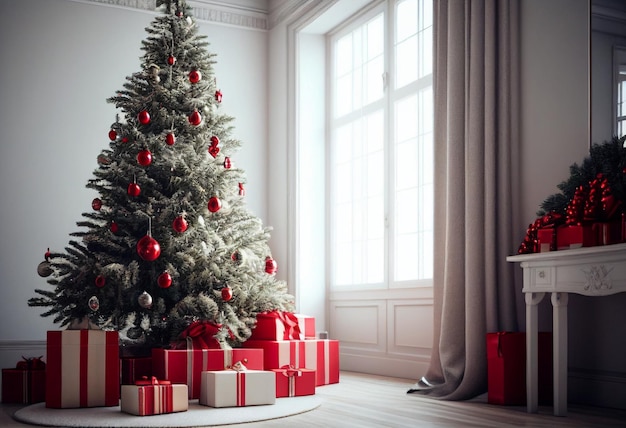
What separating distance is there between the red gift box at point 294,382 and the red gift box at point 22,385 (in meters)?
1.27

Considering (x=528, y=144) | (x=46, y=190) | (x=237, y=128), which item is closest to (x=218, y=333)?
(x=528, y=144)

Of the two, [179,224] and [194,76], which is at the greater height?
[194,76]

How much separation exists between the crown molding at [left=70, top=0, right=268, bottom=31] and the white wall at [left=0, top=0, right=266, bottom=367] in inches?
2.8

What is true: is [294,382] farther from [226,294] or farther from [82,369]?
[82,369]

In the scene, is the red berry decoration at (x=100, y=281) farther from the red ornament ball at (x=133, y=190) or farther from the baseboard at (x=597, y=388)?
the baseboard at (x=597, y=388)

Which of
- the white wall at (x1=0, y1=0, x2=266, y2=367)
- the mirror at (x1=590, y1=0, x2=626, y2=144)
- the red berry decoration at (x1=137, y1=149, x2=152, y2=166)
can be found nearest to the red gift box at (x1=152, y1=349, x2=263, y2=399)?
the red berry decoration at (x1=137, y1=149, x2=152, y2=166)

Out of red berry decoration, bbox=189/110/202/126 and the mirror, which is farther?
red berry decoration, bbox=189/110/202/126

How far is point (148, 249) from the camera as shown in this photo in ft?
12.9

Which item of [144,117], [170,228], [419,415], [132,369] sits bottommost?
[419,415]

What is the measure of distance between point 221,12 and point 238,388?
175 inches

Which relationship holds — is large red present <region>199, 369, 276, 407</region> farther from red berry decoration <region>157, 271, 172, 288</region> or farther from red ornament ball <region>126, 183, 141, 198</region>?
red ornament ball <region>126, 183, 141, 198</region>

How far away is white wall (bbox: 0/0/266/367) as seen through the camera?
5.96 meters

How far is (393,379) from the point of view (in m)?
5.21

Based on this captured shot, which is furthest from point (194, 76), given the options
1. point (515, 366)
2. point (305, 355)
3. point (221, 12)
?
point (221, 12)
